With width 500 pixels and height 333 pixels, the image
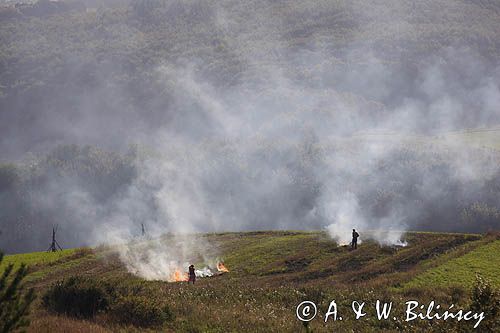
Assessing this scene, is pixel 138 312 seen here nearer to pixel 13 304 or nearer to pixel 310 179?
pixel 13 304

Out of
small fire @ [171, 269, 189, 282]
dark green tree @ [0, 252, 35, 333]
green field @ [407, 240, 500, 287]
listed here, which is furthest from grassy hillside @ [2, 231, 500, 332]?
dark green tree @ [0, 252, 35, 333]

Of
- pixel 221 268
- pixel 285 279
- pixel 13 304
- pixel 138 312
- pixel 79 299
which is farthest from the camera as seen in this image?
pixel 221 268

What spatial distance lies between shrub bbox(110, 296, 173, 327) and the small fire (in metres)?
19.0

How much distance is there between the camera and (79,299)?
1705cm

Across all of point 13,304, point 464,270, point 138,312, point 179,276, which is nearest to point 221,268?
point 179,276

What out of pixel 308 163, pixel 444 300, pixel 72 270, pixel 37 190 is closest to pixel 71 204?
pixel 37 190

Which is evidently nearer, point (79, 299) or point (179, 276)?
point (79, 299)

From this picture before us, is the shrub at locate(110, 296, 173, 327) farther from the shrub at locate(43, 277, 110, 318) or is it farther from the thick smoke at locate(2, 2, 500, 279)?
the thick smoke at locate(2, 2, 500, 279)

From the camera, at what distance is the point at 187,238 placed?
55.2 meters

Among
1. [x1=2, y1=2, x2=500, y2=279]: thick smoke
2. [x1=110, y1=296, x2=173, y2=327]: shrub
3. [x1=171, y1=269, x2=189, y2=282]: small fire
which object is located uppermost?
[x1=2, y1=2, x2=500, y2=279]: thick smoke

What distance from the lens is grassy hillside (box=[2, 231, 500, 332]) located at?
56.1ft

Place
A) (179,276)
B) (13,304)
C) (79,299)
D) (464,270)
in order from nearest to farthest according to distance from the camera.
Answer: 1. (13,304)
2. (79,299)
3. (464,270)
4. (179,276)

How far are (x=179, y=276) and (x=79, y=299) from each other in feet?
66.1

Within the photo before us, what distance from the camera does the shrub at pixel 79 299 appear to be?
16703mm
